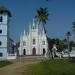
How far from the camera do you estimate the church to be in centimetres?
9569

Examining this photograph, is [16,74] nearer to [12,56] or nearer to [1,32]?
[12,56]

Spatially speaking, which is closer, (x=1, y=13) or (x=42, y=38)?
(x=1, y=13)

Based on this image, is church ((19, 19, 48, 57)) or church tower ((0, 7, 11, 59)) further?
church ((19, 19, 48, 57))

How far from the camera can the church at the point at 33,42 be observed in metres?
95.7

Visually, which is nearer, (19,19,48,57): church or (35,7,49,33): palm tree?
(35,7,49,33): palm tree

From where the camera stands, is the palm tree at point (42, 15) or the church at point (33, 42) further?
the church at point (33, 42)

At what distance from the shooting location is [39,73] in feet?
106

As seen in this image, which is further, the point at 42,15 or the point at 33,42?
the point at 33,42

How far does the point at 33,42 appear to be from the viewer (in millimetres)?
97438

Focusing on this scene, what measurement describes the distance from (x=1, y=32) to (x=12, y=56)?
9916mm

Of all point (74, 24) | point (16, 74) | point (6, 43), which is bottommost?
point (16, 74)

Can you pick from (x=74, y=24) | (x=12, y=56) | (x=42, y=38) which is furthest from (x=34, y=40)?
(x=12, y=56)

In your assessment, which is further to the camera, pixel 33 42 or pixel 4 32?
pixel 33 42

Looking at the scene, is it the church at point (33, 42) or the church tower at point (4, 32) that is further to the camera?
the church at point (33, 42)
